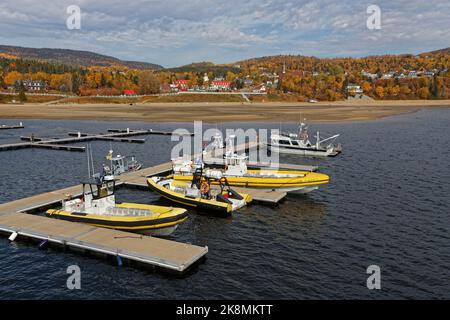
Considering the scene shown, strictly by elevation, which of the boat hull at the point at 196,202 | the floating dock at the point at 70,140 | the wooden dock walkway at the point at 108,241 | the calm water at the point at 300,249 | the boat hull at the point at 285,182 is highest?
the floating dock at the point at 70,140

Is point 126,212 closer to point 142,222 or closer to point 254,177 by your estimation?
point 142,222

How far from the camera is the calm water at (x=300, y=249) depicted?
79.6 feet

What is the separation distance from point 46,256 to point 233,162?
2681 cm

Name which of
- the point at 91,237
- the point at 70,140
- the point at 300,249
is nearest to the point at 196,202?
the point at 91,237

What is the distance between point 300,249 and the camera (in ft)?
98.5

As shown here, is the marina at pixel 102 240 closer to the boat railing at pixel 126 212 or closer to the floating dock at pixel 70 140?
the boat railing at pixel 126 212

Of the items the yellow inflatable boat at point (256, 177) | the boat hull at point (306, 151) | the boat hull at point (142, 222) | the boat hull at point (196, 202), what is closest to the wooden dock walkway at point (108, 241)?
the boat hull at point (142, 222)

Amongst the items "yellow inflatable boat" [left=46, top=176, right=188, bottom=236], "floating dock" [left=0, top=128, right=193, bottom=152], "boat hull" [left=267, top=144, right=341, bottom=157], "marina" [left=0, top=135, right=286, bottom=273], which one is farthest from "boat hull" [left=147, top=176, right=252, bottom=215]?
"floating dock" [left=0, top=128, right=193, bottom=152]

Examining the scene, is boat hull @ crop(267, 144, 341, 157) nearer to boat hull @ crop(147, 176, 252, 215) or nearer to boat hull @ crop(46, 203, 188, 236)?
boat hull @ crop(147, 176, 252, 215)

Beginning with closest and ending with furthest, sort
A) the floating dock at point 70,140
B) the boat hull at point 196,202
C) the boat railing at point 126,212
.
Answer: the boat railing at point 126,212
the boat hull at point 196,202
the floating dock at point 70,140

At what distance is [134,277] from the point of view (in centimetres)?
2573

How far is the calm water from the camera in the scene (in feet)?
79.6

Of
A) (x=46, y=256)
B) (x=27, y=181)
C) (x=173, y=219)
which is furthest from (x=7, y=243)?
(x=27, y=181)
